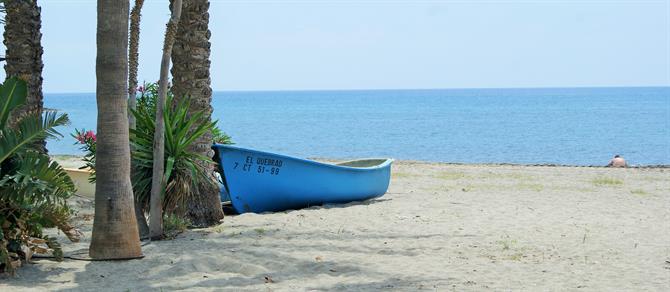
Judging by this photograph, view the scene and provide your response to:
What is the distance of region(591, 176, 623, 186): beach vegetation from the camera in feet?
60.6

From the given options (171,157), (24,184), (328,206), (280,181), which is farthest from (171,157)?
(328,206)

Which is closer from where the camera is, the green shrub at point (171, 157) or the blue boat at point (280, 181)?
the green shrub at point (171, 157)

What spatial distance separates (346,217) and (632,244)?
12.7 ft

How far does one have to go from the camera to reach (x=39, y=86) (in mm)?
13625

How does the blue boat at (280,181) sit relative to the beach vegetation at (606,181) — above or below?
above

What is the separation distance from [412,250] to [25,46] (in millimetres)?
6882

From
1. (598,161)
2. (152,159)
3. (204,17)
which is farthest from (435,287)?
(598,161)

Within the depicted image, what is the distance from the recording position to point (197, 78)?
1191 centimetres

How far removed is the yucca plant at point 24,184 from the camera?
8.29 m

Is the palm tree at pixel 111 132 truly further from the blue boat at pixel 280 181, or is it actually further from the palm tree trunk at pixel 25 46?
the palm tree trunk at pixel 25 46

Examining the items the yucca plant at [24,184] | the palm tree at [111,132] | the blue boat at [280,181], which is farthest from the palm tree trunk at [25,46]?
the yucca plant at [24,184]

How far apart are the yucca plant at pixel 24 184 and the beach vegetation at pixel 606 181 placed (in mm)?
12540

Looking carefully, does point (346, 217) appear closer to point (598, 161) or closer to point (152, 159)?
point (152, 159)

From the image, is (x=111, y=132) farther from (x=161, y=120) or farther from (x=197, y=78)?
Answer: (x=197, y=78)
